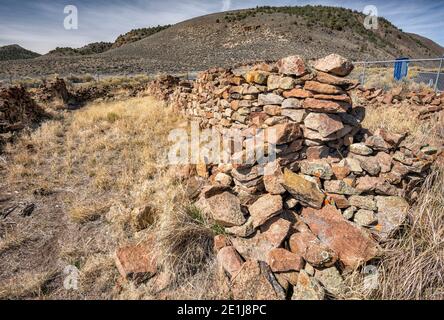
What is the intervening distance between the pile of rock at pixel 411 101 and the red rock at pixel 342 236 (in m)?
4.03

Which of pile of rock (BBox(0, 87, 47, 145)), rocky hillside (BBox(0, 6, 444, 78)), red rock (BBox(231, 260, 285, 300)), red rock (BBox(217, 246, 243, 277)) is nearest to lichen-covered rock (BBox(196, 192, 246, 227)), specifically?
red rock (BBox(217, 246, 243, 277))

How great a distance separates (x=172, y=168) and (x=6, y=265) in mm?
2238

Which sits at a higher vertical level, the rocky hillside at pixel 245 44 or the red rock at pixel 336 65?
the rocky hillside at pixel 245 44

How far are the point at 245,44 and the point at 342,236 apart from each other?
131ft

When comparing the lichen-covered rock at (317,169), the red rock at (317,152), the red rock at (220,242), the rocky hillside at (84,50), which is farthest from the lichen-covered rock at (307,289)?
the rocky hillside at (84,50)

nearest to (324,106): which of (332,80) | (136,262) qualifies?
(332,80)

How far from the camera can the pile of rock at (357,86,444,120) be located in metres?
5.41

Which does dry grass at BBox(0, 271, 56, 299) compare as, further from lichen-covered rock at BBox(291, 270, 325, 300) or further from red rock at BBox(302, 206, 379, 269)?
red rock at BBox(302, 206, 379, 269)

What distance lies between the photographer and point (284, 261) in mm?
2225

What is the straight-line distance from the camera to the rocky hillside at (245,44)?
29484 millimetres

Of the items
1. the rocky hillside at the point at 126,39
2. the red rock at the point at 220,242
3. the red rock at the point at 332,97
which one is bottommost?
the red rock at the point at 220,242

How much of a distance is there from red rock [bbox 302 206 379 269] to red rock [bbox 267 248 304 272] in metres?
0.37

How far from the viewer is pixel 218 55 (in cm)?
3419

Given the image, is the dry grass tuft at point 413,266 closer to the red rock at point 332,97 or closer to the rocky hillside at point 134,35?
the red rock at point 332,97
